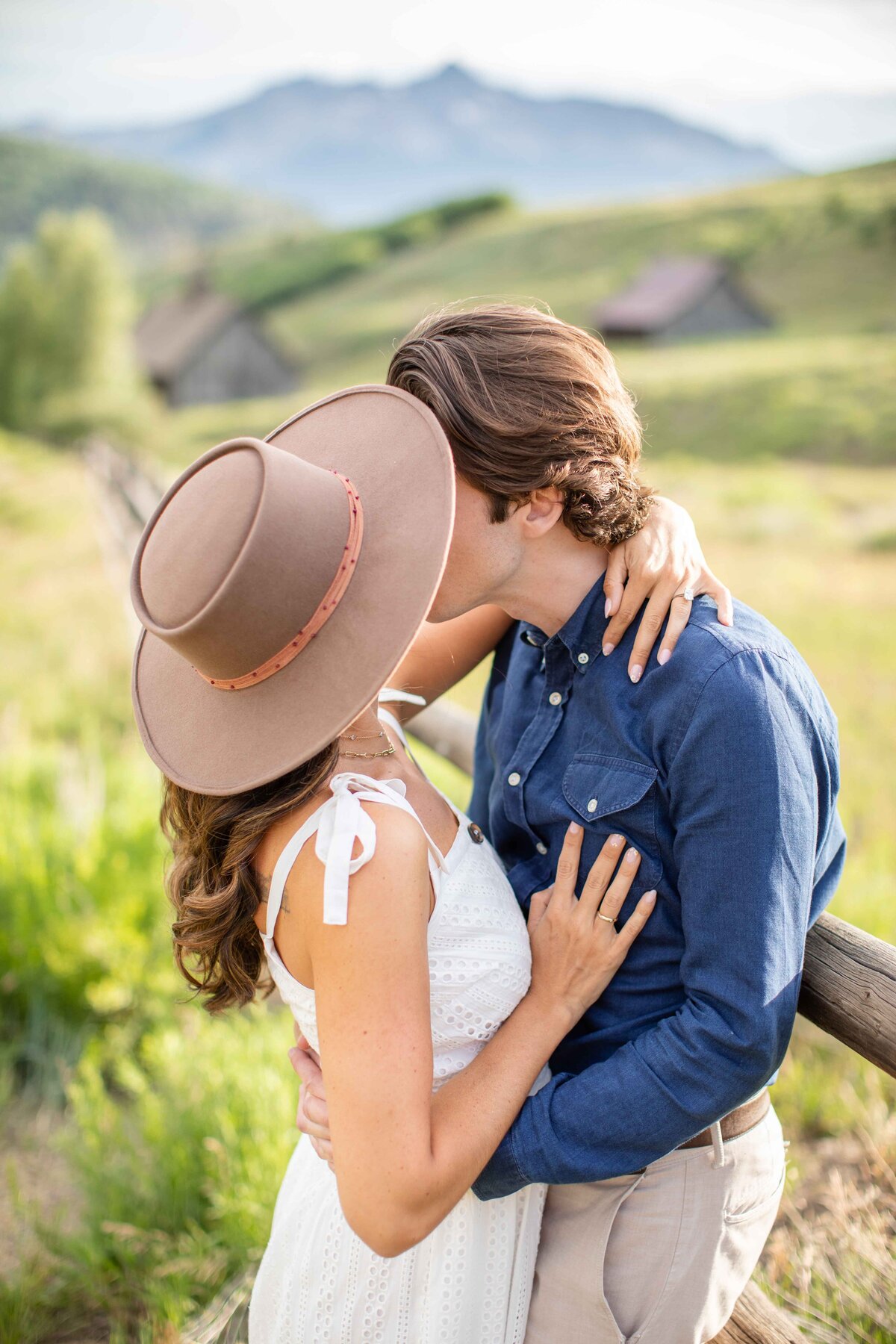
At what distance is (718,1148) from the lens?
67.3 inches

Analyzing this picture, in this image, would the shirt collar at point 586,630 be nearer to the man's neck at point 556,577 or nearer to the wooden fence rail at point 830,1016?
the man's neck at point 556,577

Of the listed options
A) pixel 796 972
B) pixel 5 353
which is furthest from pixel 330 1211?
pixel 5 353

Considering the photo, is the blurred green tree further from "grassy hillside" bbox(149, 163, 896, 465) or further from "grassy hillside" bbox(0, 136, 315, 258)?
"grassy hillside" bbox(0, 136, 315, 258)

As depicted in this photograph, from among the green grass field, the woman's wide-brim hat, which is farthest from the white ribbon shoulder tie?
the green grass field

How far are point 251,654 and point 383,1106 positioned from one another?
71cm

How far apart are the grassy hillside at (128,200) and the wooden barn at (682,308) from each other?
30.4 meters

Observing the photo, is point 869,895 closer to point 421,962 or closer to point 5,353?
point 421,962

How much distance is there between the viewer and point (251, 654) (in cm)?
152

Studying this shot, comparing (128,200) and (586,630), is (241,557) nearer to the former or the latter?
(586,630)

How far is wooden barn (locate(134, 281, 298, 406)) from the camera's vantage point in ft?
176

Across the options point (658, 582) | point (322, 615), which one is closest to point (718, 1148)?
point (658, 582)

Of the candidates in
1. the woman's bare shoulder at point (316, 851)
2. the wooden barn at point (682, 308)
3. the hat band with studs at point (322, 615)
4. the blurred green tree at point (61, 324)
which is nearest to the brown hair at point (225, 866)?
the woman's bare shoulder at point (316, 851)

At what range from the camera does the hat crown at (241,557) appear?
1446mm

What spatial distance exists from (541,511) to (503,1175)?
1.18 metres
